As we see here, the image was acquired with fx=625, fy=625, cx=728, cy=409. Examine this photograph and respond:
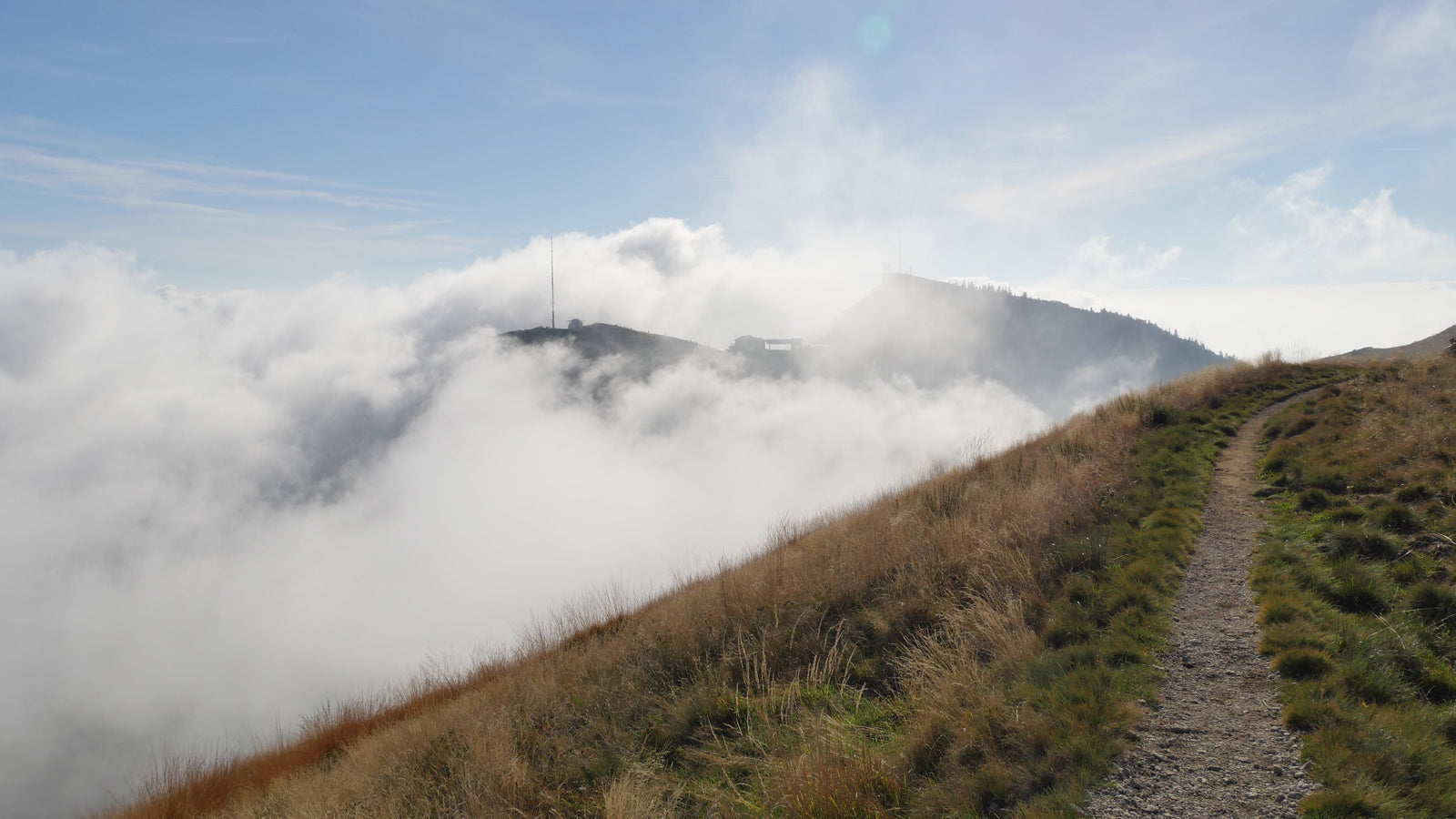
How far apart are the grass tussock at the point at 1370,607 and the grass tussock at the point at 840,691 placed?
0.25 m

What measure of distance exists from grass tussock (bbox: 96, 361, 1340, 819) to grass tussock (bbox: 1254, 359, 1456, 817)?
25 centimetres

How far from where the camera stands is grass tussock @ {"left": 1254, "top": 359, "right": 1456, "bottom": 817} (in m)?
3.63

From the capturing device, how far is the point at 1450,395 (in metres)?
11.3

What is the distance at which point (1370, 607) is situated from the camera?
18.8 feet

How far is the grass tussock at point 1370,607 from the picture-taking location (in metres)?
3.63

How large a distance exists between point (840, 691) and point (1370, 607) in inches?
192

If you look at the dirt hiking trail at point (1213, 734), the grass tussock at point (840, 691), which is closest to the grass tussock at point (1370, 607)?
the dirt hiking trail at point (1213, 734)

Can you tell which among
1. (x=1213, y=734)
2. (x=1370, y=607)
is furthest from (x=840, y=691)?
(x=1370, y=607)

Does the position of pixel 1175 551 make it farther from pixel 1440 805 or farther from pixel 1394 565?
pixel 1440 805

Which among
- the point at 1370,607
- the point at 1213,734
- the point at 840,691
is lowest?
the point at 840,691

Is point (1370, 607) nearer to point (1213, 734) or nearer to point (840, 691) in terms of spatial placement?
point (1213, 734)

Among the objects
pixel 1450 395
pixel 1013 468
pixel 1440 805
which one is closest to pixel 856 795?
pixel 1440 805

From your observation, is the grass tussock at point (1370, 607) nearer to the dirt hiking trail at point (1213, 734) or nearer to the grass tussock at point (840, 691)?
the dirt hiking trail at point (1213, 734)

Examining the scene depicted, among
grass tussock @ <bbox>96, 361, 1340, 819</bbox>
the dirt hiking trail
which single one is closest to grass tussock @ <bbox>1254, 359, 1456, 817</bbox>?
the dirt hiking trail
